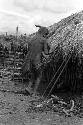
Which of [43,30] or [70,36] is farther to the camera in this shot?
[43,30]

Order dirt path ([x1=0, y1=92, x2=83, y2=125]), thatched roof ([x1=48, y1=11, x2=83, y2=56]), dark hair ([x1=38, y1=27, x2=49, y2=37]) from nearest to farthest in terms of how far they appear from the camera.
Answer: dirt path ([x1=0, y1=92, x2=83, y2=125]), thatched roof ([x1=48, y1=11, x2=83, y2=56]), dark hair ([x1=38, y1=27, x2=49, y2=37])

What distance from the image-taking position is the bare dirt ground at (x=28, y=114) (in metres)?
7.59

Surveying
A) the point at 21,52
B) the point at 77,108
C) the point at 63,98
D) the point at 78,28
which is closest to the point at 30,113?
the point at 77,108

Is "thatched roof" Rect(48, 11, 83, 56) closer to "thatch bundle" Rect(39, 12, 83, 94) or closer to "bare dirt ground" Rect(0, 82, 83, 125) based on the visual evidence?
"thatch bundle" Rect(39, 12, 83, 94)

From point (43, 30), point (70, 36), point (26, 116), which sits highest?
point (43, 30)

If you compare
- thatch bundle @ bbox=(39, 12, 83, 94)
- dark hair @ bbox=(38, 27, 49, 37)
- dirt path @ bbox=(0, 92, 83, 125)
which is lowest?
dirt path @ bbox=(0, 92, 83, 125)

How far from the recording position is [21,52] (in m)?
17.3

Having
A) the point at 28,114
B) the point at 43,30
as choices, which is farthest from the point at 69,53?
the point at 28,114

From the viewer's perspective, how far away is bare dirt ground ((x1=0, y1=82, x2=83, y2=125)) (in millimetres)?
7594

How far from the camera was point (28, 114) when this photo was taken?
324 inches

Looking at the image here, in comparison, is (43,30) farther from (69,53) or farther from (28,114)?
(28,114)

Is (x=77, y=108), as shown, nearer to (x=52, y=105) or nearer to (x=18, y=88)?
(x=52, y=105)

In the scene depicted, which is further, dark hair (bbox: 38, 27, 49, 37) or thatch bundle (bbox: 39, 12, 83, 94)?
dark hair (bbox: 38, 27, 49, 37)

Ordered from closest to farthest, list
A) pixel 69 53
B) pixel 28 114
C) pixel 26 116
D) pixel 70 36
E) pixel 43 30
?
pixel 26 116 → pixel 28 114 → pixel 69 53 → pixel 70 36 → pixel 43 30
